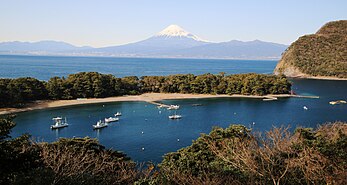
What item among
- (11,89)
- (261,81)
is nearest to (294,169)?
(11,89)

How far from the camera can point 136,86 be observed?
155 ft

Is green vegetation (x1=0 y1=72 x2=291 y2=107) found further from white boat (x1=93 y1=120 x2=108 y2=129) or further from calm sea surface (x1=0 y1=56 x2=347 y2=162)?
white boat (x1=93 y1=120 x2=108 y2=129)

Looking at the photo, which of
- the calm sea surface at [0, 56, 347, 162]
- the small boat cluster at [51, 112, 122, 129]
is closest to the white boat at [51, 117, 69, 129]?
the small boat cluster at [51, 112, 122, 129]

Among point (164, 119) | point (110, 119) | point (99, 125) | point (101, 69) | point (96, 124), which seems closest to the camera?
point (99, 125)

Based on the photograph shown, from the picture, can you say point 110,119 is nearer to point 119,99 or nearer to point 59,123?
point 59,123

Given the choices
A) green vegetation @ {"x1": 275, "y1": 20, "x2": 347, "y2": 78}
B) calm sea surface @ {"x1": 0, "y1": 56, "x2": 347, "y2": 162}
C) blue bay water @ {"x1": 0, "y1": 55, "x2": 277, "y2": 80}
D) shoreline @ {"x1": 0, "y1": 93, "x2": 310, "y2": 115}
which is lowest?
calm sea surface @ {"x1": 0, "y1": 56, "x2": 347, "y2": 162}

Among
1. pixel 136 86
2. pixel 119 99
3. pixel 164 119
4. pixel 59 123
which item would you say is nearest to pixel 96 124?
pixel 59 123

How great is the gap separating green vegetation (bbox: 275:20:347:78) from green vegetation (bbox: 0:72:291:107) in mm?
32274

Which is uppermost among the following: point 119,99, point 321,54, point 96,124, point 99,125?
point 321,54

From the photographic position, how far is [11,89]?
112 feet

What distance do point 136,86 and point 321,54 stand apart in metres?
57.1

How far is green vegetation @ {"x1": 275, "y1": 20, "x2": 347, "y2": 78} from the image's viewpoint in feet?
249

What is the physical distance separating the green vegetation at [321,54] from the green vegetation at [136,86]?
3227 centimetres

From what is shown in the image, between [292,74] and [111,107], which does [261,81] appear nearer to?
[111,107]
